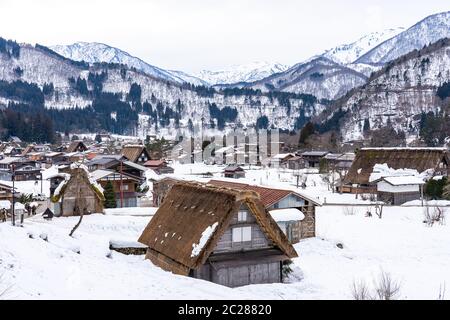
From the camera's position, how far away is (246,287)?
16.3m

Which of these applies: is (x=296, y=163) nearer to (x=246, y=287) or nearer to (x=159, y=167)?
(x=159, y=167)

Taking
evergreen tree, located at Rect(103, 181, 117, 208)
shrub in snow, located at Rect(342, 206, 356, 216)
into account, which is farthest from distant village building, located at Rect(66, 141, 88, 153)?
shrub in snow, located at Rect(342, 206, 356, 216)

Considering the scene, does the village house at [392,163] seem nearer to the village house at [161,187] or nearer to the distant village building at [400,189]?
the distant village building at [400,189]

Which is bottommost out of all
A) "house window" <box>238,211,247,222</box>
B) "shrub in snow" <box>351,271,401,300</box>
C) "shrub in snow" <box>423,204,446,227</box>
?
"shrub in snow" <box>423,204,446,227</box>

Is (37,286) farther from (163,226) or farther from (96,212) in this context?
(96,212)

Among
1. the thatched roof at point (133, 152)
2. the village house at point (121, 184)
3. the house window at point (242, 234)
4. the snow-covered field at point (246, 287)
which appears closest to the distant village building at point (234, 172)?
the thatched roof at point (133, 152)

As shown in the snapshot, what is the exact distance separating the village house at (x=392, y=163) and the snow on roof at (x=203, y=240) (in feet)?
107

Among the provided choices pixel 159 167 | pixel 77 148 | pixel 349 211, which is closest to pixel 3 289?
pixel 349 211

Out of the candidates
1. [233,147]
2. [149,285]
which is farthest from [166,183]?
[233,147]

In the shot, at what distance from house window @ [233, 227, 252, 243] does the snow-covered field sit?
5.93 feet

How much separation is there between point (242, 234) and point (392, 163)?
112 feet

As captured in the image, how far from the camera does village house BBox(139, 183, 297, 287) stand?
54.1ft

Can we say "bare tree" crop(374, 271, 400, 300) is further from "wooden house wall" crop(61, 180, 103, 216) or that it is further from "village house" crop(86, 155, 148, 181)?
"village house" crop(86, 155, 148, 181)

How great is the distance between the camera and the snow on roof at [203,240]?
16.3 meters
